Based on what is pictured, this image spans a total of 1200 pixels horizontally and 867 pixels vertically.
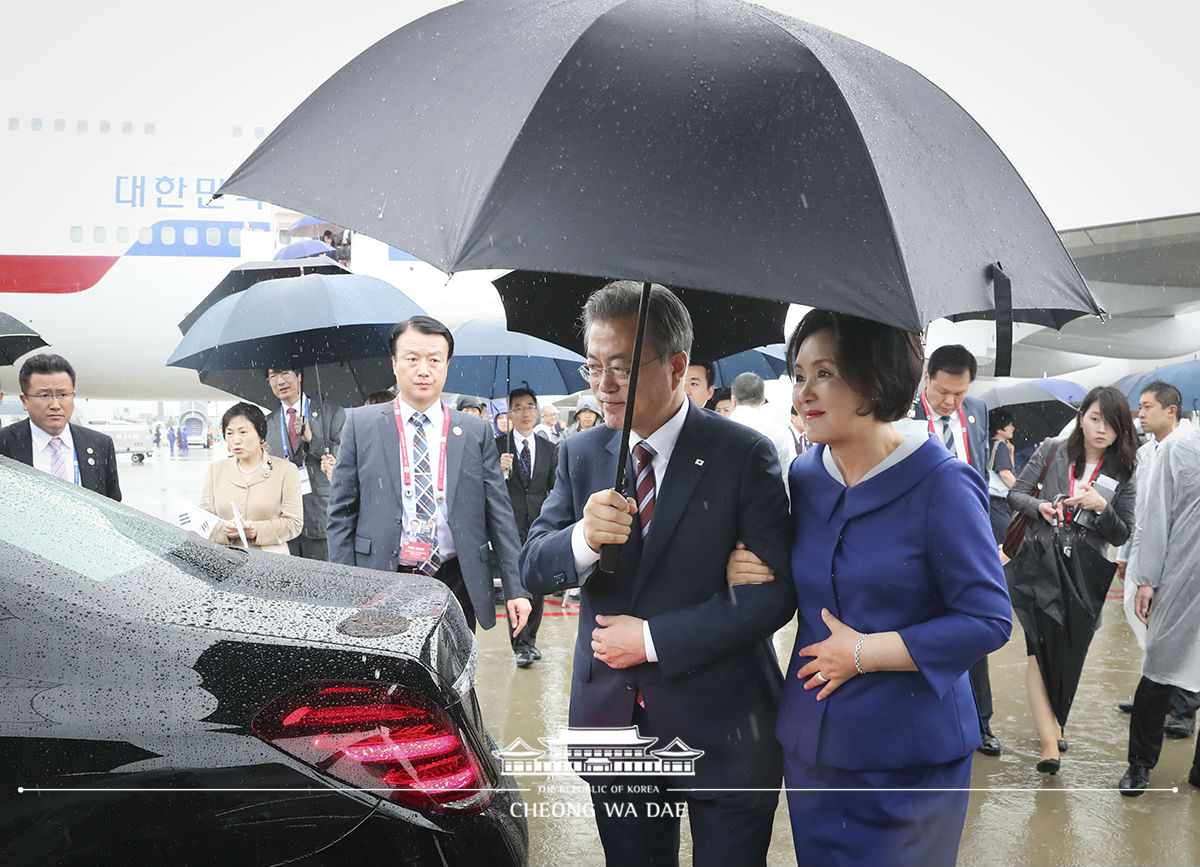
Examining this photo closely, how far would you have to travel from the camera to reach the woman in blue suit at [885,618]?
1686 millimetres

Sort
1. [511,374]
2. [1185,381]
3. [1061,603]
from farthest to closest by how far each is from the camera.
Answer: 1. [1185,381]
2. [511,374]
3. [1061,603]

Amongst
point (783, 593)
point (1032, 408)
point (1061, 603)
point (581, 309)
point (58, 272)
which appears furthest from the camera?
point (58, 272)

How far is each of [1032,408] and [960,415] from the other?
280 inches

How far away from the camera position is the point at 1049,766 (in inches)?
160

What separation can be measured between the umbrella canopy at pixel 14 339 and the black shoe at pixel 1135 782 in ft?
22.2

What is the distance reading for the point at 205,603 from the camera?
73.9 inches

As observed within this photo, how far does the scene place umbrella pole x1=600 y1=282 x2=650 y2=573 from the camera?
1.74 meters

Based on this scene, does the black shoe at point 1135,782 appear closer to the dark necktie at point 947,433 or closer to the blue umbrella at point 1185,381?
the dark necktie at point 947,433

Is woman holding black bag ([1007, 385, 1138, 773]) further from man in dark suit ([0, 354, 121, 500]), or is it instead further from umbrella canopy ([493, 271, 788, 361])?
man in dark suit ([0, 354, 121, 500])

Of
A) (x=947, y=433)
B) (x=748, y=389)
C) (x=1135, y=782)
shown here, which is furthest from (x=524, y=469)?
(x=1135, y=782)

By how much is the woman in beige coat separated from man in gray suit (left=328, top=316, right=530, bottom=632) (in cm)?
115

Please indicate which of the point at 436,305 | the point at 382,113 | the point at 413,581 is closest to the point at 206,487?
the point at 413,581

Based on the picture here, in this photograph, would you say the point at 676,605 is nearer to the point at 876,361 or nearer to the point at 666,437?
the point at 666,437

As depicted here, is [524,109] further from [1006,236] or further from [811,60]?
[1006,236]
